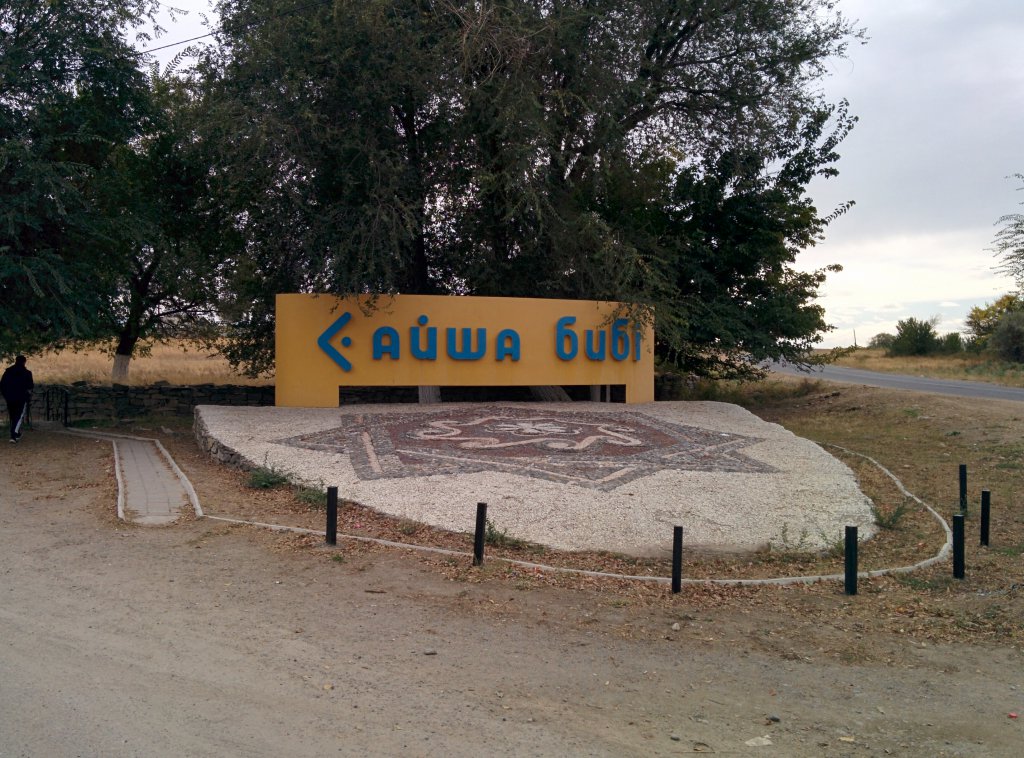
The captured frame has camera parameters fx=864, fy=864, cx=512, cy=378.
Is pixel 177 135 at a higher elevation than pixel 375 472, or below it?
higher

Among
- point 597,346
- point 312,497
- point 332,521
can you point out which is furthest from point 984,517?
point 597,346

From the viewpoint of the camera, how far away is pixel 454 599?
795cm

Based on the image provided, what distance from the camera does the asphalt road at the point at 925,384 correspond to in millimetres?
26562

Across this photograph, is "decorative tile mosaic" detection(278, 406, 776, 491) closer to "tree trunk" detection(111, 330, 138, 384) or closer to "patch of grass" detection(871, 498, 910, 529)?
"patch of grass" detection(871, 498, 910, 529)

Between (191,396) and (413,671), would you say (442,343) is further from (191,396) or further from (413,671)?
(413,671)

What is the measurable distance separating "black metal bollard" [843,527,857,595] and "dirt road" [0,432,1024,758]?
22 cm

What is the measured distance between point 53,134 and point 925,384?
27.8 metres

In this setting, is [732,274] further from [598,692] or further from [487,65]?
[598,692]

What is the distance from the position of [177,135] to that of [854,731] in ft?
67.9

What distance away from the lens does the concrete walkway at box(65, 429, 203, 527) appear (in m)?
10.7

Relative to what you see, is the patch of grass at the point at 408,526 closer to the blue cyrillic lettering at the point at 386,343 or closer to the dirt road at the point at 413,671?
the dirt road at the point at 413,671

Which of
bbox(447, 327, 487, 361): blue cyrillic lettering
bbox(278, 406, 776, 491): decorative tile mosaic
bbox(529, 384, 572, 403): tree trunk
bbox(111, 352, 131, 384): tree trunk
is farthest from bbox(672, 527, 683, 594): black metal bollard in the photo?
bbox(111, 352, 131, 384): tree trunk

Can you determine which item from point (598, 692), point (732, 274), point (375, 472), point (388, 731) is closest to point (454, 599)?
point (598, 692)

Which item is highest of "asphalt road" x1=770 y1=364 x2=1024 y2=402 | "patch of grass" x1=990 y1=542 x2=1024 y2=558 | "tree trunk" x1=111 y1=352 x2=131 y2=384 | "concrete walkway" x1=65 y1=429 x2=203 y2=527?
"tree trunk" x1=111 y1=352 x2=131 y2=384
